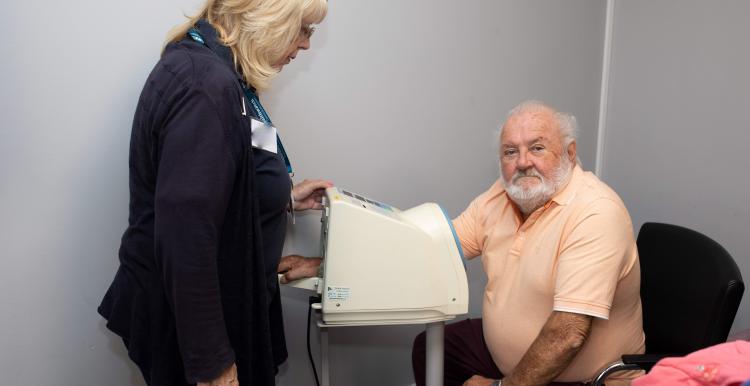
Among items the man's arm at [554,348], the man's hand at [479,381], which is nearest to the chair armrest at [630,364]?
the man's arm at [554,348]

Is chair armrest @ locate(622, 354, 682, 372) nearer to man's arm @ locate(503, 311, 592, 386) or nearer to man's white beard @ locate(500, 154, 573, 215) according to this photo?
man's arm @ locate(503, 311, 592, 386)

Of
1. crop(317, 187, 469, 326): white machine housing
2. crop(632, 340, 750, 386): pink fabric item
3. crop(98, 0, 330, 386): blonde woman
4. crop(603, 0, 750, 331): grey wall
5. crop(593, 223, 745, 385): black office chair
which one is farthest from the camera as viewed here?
crop(603, 0, 750, 331): grey wall

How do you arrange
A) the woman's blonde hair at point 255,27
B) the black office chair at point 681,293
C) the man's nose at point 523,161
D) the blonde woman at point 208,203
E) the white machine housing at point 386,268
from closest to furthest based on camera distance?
the blonde woman at point 208,203, the woman's blonde hair at point 255,27, the white machine housing at point 386,268, the black office chair at point 681,293, the man's nose at point 523,161

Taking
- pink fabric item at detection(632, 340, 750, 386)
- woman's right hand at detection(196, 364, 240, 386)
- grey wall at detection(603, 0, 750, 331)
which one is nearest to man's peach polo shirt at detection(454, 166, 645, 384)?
pink fabric item at detection(632, 340, 750, 386)

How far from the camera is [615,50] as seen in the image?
2.44 m

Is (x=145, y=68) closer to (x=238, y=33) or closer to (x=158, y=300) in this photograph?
(x=238, y=33)

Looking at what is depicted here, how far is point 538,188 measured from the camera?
4.67ft

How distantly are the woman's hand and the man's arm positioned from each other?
0.67 meters

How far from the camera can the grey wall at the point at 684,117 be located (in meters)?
2.07

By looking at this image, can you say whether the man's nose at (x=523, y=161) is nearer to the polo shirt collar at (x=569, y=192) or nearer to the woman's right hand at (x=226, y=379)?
the polo shirt collar at (x=569, y=192)

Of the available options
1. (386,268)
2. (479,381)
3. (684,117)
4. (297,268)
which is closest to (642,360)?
(479,381)

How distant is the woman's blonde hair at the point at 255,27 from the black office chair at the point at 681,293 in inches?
43.1

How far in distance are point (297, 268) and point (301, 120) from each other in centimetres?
46

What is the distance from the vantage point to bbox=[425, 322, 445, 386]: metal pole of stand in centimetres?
140
